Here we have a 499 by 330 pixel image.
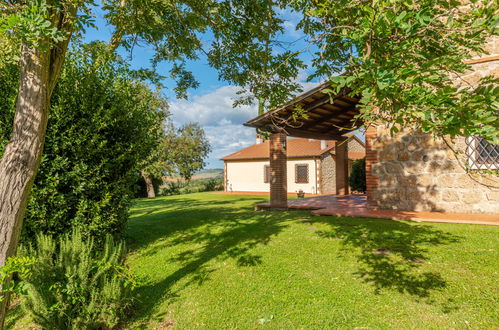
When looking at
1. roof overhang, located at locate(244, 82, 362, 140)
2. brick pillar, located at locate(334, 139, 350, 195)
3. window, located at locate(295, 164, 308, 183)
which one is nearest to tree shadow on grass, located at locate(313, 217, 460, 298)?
roof overhang, located at locate(244, 82, 362, 140)

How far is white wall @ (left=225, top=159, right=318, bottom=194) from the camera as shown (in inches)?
881

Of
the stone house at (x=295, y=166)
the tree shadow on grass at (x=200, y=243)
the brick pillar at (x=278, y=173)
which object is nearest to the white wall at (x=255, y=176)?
the stone house at (x=295, y=166)

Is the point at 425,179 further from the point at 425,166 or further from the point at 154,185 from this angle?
the point at 154,185

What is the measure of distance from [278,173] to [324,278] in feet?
20.4

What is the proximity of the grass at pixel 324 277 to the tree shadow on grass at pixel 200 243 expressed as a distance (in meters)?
0.03

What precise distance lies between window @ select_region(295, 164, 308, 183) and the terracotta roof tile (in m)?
0.94

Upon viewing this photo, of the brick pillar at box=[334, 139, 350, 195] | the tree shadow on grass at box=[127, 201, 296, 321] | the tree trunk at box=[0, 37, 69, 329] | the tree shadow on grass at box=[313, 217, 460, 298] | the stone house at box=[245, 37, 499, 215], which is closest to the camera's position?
the tree trunk at box=[0, 37, 69, 329]

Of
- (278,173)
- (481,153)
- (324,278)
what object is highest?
(481,153)

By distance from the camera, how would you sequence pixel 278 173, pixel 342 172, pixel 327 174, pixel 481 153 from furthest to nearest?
pixel 327 174, pixel 342 172, pixel 278 173, pixel 481 153

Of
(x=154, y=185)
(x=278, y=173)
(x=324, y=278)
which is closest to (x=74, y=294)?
(x=324, y=278)

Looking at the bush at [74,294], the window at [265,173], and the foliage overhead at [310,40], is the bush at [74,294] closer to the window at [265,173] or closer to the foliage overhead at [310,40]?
the foliage overhead at [310,40]

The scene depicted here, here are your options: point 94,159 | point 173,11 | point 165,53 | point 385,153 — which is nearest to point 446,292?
point 385,153

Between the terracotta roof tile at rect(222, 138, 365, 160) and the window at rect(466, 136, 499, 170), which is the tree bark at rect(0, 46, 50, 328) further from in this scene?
the terracotta roof tile at rect(222, 138, 365, 160)

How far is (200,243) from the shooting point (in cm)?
655
